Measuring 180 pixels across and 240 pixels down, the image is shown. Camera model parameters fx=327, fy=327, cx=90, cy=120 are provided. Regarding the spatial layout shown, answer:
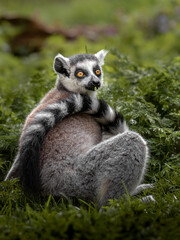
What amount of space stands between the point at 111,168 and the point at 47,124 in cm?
90

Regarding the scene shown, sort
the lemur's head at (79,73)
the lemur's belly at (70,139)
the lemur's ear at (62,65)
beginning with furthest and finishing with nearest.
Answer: the lemur's ear at (62,65) → the lemur's head at (79,73) → the lemur's belly at (70,139)

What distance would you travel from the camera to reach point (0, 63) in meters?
11.4

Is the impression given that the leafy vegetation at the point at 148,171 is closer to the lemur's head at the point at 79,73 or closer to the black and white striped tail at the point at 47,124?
the black and white striped tail at the point at 47,124

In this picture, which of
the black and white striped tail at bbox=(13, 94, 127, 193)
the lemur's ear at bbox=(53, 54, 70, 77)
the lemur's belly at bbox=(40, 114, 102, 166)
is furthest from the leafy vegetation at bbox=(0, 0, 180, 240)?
the lemur's ear at bbox=(53, 54, 70, 77)

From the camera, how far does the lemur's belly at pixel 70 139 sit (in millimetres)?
3887

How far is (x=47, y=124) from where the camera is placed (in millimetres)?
3834

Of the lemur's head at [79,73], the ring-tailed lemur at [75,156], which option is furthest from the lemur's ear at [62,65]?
the ring-tailed lemur at [75,156]

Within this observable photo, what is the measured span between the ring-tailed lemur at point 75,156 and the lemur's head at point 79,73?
0.39m

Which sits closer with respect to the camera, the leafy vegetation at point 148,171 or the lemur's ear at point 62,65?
the leafy vegetation at point 148,171

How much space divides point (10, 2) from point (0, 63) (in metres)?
14.0

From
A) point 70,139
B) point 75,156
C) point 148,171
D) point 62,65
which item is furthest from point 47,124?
point 148,171

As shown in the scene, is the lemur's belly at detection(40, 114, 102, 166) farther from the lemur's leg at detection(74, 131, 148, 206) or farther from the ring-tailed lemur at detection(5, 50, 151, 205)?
the lemur's leg at detection(74, 131, 148, 206)

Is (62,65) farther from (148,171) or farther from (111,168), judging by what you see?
(148,171)

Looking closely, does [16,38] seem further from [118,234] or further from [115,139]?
[118,234]
